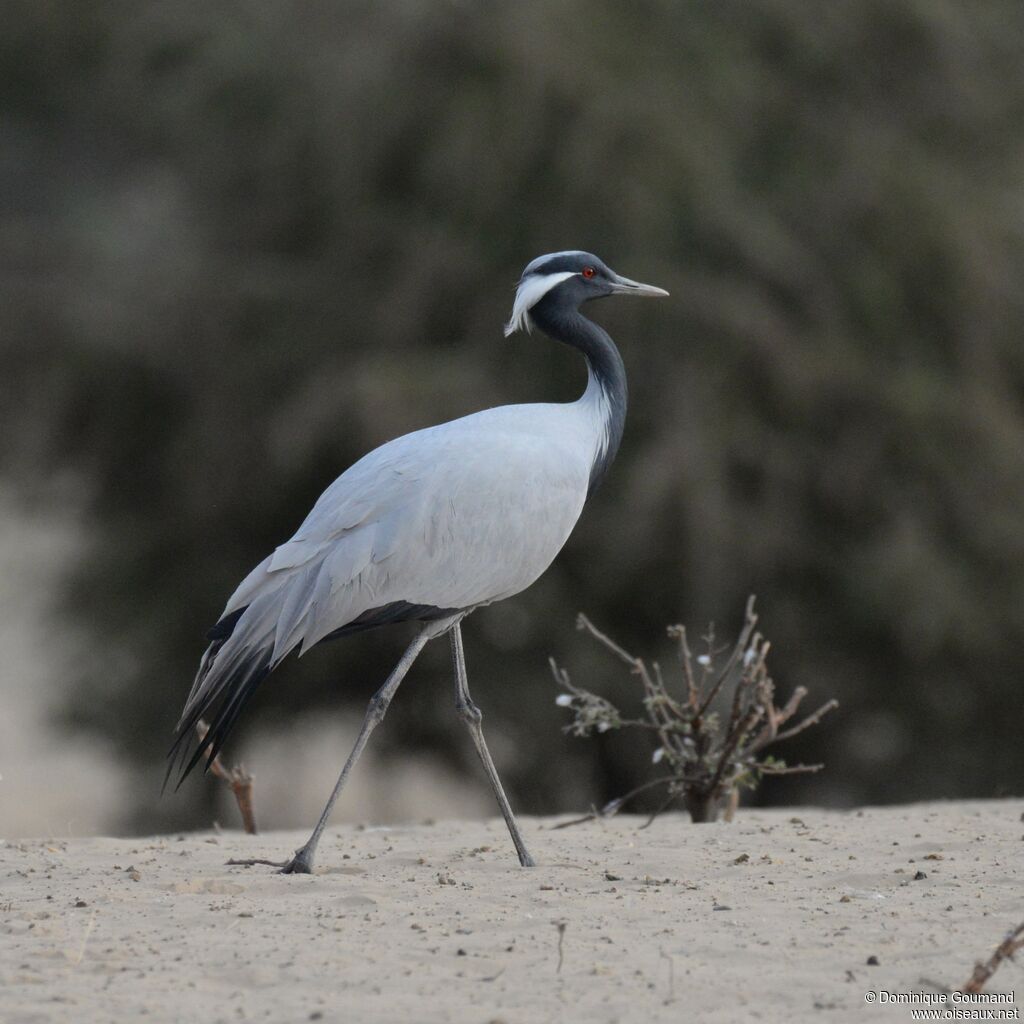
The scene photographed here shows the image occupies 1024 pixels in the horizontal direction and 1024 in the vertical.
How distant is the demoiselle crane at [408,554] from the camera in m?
6.00

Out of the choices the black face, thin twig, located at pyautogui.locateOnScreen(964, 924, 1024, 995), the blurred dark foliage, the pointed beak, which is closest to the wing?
the black face

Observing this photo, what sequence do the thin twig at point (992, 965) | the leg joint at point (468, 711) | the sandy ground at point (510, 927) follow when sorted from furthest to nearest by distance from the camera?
1. the leg joint at point (468, 711)
2. the sandy ground at point (510, 927)
3. the thin twig at point (992, 965)

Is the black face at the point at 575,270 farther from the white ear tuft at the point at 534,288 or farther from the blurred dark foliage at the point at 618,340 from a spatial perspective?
the blurred dark foliage at the point at 618,340

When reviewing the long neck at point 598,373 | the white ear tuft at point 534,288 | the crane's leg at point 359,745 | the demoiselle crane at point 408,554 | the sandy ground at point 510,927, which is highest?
the white ear tuft at point 534,288

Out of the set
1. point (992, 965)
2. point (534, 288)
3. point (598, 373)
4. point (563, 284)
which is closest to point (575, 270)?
point (563, 284)

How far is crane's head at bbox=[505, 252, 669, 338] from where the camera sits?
22.9 feet

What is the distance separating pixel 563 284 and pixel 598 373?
14.9 inches

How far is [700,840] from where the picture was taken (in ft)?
21.3

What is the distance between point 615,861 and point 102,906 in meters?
1.72

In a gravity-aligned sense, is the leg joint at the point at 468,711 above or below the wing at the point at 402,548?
below

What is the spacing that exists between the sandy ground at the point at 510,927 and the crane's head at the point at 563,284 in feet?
6.73

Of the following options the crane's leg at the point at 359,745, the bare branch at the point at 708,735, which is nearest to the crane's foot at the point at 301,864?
the crane's leg at the point at 359,745

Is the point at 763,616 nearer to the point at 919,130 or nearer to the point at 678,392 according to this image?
the point at 678,392

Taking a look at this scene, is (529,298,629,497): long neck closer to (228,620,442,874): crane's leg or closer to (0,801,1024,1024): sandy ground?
(228,620,442,874): crane's leg
